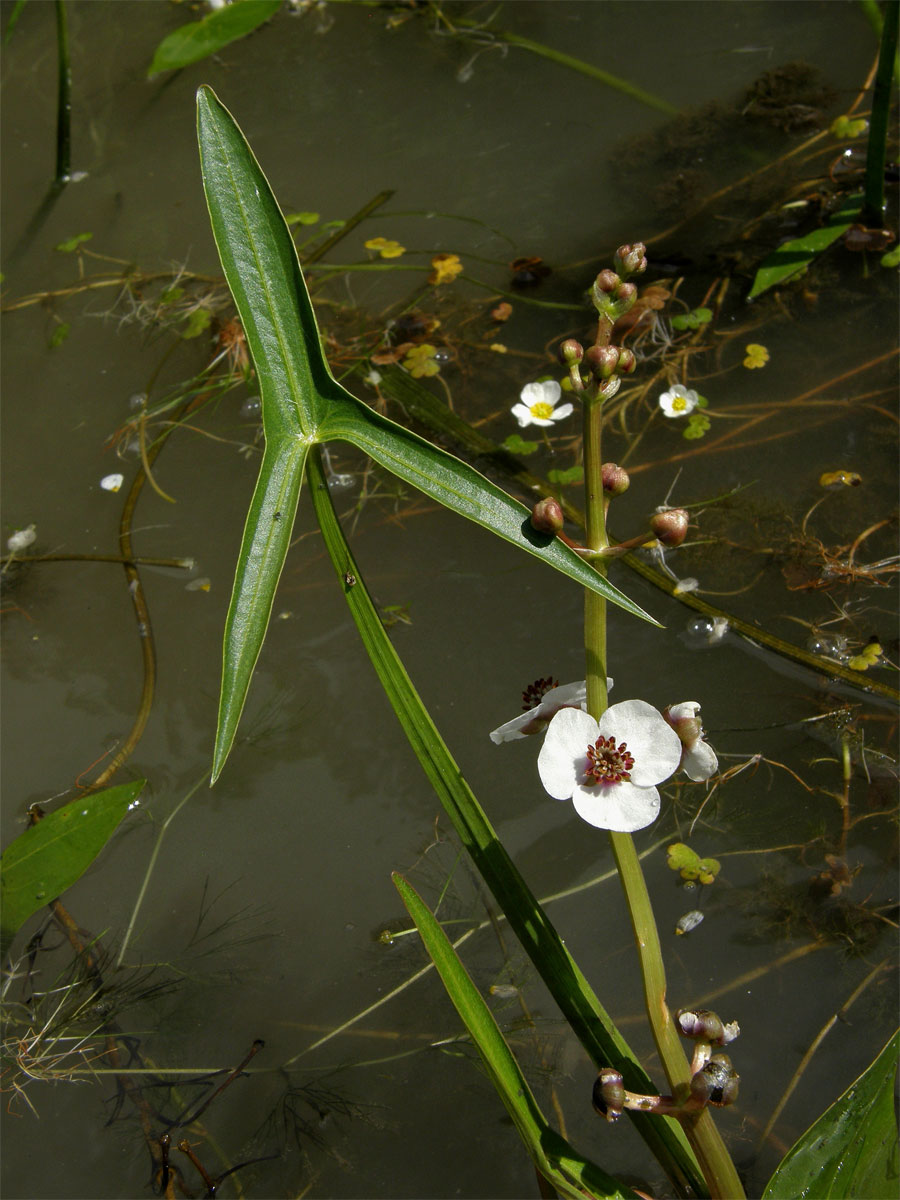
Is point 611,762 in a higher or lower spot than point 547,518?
lower

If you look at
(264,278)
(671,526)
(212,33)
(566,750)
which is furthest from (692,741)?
(212,33)

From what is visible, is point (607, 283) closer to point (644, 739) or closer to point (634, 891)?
point (644, 739)

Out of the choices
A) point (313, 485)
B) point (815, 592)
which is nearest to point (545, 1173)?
point (313, 485)

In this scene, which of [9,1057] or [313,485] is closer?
[313,485]

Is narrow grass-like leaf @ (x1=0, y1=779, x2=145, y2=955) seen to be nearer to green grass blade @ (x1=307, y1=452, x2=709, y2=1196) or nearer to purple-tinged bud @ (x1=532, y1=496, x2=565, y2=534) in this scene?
green grass blade @ (x1=307, y1=452, x2=709, y2=1196)

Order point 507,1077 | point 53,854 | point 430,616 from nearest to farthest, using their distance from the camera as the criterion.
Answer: point 507,1077 → point 53,854 → point 430,616

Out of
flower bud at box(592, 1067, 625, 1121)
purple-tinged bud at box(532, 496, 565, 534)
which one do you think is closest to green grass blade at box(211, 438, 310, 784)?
purple-tinged bud at box(532, 496, 565, 534)

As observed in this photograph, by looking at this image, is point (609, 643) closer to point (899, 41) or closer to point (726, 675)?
point (726, 675)
